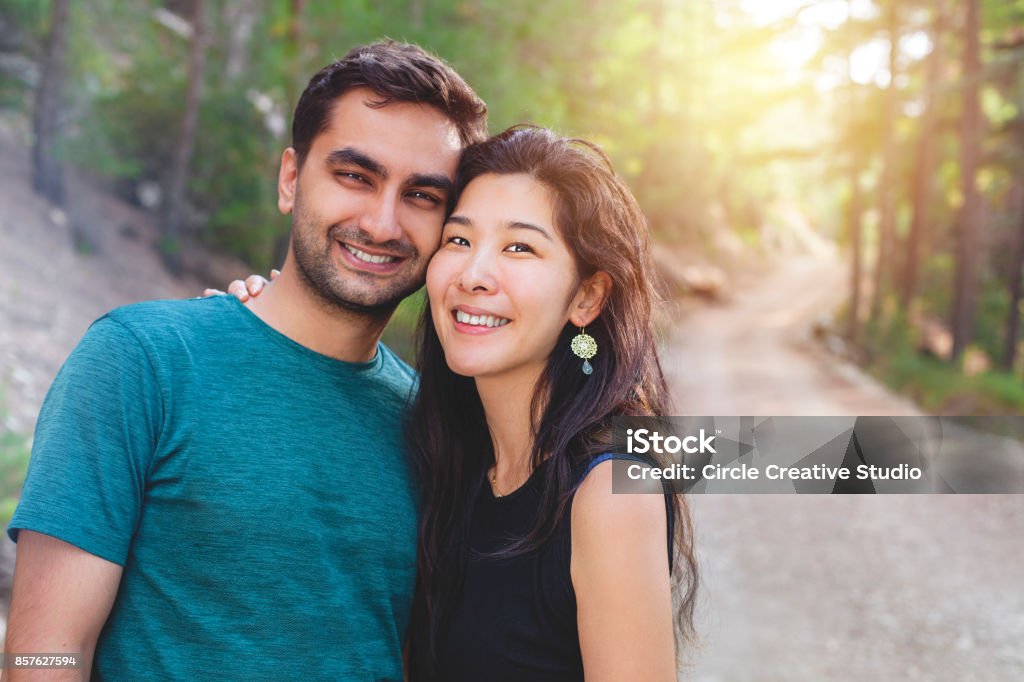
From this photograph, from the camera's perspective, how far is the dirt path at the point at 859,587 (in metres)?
5.95

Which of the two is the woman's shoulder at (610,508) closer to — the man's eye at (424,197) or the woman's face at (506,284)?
the woman's face at (506,284)

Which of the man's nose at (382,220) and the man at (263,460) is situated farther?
the man's nose at (382,220)

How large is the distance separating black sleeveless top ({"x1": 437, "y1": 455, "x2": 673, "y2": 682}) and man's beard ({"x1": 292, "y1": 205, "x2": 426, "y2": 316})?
31.1 inches

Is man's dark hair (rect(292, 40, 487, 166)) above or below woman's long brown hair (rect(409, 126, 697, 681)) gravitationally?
above

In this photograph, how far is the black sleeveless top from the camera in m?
2.29

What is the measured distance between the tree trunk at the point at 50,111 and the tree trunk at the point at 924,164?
17.3 metres

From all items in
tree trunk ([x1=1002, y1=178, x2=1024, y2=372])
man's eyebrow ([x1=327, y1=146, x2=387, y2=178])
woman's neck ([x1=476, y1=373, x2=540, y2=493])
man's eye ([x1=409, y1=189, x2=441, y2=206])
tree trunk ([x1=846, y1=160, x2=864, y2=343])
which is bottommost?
woman's neck ([x1=476, y1=373, x2=540, y2=493])

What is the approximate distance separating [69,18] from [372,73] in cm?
935

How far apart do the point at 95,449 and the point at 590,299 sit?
145cm

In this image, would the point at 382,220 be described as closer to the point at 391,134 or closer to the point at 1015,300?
the point at 391,134

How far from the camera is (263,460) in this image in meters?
2.37

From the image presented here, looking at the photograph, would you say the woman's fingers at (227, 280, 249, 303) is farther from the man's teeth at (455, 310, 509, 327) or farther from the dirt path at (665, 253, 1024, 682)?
the dirt path at (665, 253, 1024, 682)

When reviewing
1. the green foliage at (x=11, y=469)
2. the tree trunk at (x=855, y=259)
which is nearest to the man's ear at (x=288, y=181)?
the green foliage at (x=11, y=469)

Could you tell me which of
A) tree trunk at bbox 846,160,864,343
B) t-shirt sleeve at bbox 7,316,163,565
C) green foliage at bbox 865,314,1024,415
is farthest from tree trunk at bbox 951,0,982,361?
t-shirt sleeve at bbox 7,316,163,565
